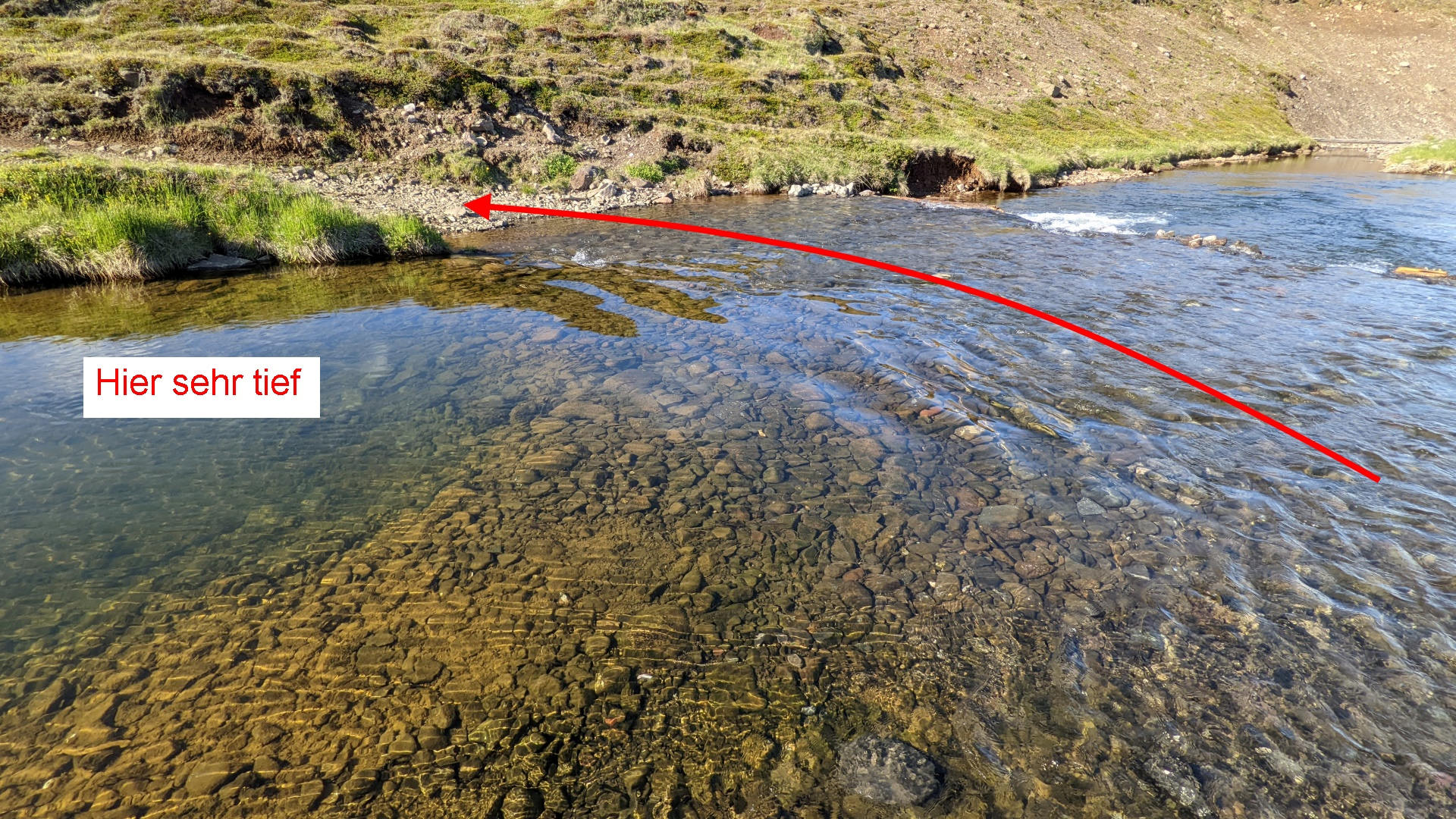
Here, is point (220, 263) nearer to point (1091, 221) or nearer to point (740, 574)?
point (740, 574)

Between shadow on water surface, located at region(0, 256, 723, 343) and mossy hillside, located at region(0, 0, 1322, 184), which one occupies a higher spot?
mossy hillside, located at region(0, 0, 1322, 184)

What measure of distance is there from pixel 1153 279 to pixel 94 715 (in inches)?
776

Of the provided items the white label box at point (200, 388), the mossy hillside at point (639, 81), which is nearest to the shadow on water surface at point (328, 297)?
the white label box at point (200, 388)

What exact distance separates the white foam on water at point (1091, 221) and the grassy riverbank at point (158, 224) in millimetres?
21099

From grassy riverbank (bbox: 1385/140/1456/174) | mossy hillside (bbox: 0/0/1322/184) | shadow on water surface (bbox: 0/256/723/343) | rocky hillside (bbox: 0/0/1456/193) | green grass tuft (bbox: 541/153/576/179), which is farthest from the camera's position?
grassy riverbank (bbox: 1385/140/1456/174)

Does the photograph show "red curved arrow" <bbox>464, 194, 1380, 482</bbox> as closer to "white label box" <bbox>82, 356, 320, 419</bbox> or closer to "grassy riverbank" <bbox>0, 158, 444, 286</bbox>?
"grassy riverbank" <bbox>0, 158, 444, 286</bbox>

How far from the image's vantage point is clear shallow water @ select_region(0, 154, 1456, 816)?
433cm

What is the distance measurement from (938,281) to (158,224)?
1983 cm

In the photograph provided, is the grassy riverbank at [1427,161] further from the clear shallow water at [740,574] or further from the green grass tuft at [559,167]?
the green grass tuft at [559,167]

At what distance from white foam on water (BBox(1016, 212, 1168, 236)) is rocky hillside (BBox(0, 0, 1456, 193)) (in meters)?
8.91

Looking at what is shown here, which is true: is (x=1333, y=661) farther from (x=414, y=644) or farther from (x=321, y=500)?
(x=321, y=500)

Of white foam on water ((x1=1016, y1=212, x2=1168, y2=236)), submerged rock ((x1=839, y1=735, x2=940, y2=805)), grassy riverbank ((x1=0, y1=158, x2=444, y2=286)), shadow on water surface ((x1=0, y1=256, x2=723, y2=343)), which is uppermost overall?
white foam on water ((x1=1016, y1=212, x2=1168, y2=236))

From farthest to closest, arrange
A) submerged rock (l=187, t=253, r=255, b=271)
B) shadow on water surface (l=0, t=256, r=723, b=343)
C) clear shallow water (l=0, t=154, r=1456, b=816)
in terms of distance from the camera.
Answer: submerged rock (l=187, t=253, r=255, b=271)
shadow on water surface (l=0, t=256, r=723, b=343)
clear shallow water (l=0, t=154, r=1456, b=816)

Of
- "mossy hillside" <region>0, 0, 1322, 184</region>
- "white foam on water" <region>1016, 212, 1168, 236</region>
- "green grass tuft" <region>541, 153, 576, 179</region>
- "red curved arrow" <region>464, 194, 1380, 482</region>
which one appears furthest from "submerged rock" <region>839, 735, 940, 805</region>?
"green grass tuft" <region>541, 153, 576, 179</region>
